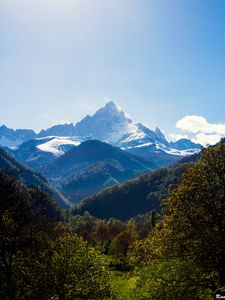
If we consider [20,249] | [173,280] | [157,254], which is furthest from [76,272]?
[173,280]

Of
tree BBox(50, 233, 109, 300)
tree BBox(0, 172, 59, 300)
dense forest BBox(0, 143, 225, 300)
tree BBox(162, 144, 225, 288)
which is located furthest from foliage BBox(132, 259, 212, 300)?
tree BBox(0, 172, 59, 300)

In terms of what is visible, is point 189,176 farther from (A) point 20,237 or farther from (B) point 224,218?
(A) point 20,237

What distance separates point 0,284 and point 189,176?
72.2 ft

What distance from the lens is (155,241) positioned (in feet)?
144

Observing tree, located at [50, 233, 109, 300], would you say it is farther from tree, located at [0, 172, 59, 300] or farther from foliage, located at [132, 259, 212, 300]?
foliage, located at [132, 259, 212, 300]

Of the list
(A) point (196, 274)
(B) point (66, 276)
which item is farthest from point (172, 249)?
(B) point (66, 276)

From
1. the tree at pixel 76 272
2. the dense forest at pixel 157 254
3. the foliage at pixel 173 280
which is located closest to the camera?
the foliage at pixel 173 280

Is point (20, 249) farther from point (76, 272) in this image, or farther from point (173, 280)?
point (173, 280)

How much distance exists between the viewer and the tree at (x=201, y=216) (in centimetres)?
3701

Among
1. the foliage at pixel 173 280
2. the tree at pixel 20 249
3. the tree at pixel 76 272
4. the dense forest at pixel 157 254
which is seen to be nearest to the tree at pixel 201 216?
the dense forest at pixel 157 254

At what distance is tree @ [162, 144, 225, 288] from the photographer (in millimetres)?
37009

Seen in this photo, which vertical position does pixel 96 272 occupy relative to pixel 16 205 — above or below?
below

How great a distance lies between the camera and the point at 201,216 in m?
38.2

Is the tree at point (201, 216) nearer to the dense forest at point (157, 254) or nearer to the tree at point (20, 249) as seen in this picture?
the dense forest at point (157, 254)
